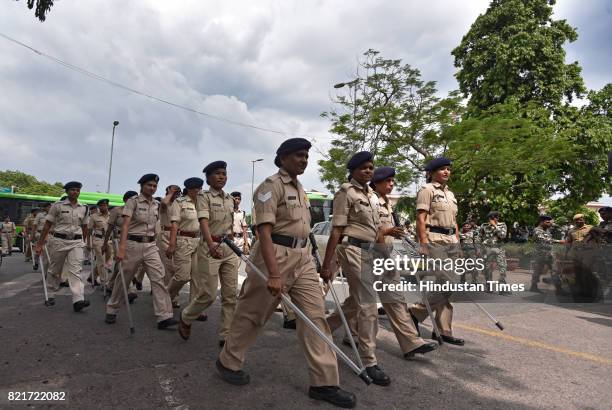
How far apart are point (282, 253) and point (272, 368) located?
1170 millimetres

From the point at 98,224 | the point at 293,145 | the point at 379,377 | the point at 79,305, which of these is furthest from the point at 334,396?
the point at 98,224

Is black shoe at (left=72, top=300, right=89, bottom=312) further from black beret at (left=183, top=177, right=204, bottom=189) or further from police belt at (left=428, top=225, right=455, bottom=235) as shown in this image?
police belt at (left=428, top=225, right=455, bottom=235)

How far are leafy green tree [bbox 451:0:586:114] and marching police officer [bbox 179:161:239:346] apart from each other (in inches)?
736

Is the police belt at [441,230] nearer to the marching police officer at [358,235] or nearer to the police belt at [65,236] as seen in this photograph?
the marching police officer at [358,235]

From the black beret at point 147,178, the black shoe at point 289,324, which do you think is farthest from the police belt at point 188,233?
the black shoe at point 289,324

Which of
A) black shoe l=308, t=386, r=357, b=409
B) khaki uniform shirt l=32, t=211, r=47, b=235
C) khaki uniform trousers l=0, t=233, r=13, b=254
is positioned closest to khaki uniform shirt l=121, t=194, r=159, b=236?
black shoe l=308, t=386, r=357, b=409

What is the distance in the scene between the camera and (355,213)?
12.9ft

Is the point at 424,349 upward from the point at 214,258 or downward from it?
downward

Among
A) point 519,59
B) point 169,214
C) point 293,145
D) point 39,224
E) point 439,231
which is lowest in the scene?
point 439,231

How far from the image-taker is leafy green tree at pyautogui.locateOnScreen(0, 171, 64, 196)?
7225cm

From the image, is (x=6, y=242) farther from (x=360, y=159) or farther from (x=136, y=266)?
(x=360, y=159)

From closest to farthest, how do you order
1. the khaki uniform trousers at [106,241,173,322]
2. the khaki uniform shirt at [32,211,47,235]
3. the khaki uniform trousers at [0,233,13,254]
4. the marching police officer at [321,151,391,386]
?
the marching police officer at [321,151,391,386], the khaki uniform trousers at [106,241,173,322], the khaki uniform shirt at [32,211,47,235], the khaki uniform trousers at [0,233,13,254]

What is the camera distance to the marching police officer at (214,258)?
4328 millimetres

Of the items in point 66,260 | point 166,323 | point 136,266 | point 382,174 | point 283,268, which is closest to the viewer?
point 283,268
